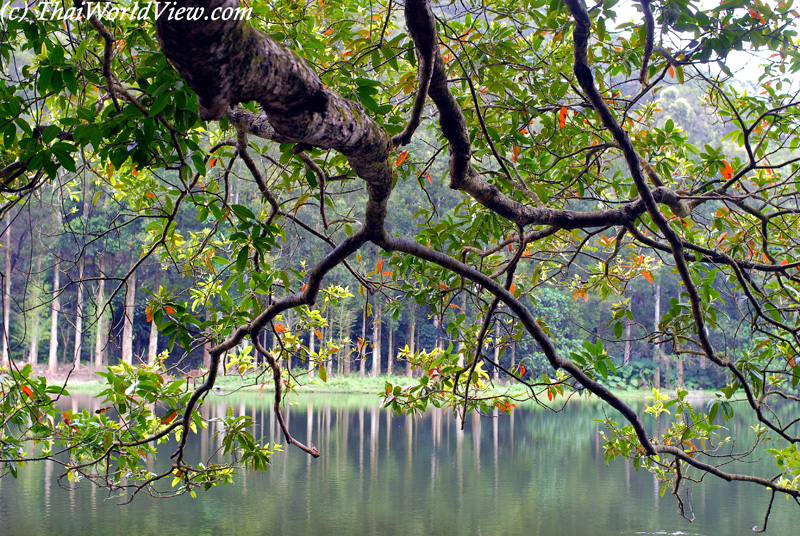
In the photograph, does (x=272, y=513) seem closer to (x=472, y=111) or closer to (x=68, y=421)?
(x=68, y=421)

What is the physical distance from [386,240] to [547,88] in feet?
3.84

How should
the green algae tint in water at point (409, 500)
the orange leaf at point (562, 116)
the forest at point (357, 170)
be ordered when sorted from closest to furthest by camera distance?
the forest at point (357, 170) → the orange leaf at point (562, 116) → the green algae tint in water at point (409, 500)

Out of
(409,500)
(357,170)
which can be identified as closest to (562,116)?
(357,170)

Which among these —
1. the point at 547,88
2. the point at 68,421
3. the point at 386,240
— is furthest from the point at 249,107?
the point at 68,421

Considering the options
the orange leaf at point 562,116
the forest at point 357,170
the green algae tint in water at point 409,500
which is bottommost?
the green algae tint in water at point 409,500

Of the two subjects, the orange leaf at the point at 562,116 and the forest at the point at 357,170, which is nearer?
the forest at the point at 357,170

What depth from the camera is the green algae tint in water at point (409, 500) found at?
271 inches

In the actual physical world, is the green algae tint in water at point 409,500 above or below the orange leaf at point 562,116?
below

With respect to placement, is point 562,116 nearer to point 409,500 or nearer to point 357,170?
point 357,170

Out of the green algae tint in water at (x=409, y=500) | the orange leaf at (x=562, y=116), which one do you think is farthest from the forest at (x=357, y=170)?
the green algae tint in water at (x=409, y=500)

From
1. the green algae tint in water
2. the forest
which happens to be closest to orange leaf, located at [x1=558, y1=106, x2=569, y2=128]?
the forest

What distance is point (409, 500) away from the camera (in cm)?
814

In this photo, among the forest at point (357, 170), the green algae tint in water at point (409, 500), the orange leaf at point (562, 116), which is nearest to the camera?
→ the forest at point (357, 170)

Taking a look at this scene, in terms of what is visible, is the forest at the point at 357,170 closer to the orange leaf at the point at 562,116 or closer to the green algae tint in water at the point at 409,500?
the orange leaf at the point at 562,116
